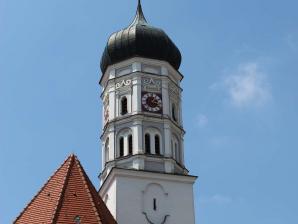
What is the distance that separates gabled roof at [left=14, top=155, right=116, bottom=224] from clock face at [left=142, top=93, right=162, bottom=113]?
4617 mm

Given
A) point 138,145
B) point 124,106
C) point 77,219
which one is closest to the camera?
point 77,219

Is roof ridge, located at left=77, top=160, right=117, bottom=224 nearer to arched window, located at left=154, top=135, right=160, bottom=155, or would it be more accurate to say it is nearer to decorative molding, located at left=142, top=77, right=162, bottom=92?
arched window, located at left=154, top=135, right=160, bottom=155

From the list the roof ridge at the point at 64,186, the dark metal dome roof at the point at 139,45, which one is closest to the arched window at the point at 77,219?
the roof ridge at the point at 64,186

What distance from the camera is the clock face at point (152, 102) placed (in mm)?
29281

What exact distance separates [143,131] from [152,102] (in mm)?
1354

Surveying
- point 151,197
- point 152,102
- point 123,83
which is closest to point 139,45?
point 123,83

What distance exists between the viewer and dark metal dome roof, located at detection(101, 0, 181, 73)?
3036 centimetres

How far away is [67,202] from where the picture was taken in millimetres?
23469

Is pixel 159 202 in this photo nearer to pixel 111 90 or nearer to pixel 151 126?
pixel 151 126

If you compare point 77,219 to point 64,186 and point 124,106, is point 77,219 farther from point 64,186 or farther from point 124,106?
point 124,106

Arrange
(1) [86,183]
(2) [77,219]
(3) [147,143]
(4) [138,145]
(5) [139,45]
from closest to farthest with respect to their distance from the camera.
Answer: (2) [77,219] → (1) [86,183] → (4) [138,145] → (3) [147,143] → (5) [139,45]

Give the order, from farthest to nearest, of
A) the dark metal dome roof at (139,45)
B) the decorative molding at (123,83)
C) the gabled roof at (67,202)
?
1. the dark metal dome roof at (139,45)
2. the decorative molding at (123,83)
3. the gabled roof at (67,202)

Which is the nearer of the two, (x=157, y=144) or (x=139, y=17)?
(x=157, y=144)

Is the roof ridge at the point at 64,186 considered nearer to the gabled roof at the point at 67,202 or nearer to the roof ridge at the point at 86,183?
the gabled roof at the point at 67,202
